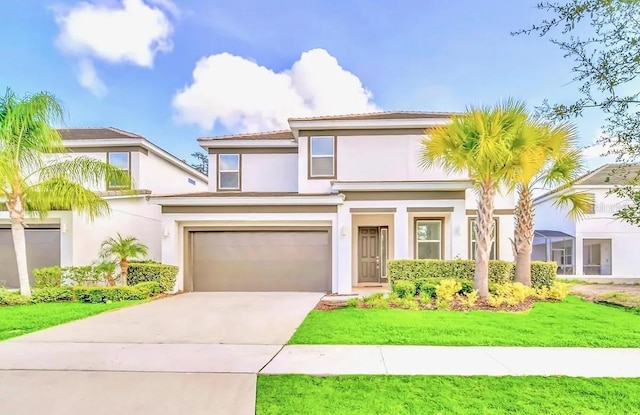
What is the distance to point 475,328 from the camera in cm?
704

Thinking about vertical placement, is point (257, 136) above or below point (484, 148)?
above

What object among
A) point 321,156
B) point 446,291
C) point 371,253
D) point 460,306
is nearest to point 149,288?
point 321,156

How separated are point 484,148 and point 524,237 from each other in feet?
11.8

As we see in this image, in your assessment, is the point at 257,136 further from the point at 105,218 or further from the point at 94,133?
the point at 94,133

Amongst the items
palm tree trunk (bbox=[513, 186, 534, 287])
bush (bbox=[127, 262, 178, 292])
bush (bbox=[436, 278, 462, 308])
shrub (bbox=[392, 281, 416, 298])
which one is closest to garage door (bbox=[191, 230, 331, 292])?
bush (bbox=[127, 262, 178, 292])

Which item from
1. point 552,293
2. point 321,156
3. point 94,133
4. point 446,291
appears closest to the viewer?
point 446,291

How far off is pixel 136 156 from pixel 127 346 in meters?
11.8

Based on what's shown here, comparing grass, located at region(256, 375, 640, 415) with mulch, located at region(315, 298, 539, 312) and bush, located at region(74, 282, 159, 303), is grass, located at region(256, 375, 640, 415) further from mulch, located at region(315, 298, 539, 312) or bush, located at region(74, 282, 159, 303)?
bush, located at region(74, 282, 159, 303)

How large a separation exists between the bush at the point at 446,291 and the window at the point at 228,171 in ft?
30.3

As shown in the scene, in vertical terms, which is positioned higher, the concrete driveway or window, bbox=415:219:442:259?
window, bbox=415:219:442:259

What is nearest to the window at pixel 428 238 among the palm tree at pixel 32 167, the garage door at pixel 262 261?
the garage door at pixel 262 261

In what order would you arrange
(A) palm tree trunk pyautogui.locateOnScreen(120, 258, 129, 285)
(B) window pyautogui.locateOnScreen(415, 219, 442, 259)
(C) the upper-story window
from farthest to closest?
(C) the upper-story window → (B) window pyautogui.locateOnScreen(415, 219, 442, 259) → (A) palm tree trunk pyautogui.locateOnScreen(120, 258, 129, 285)

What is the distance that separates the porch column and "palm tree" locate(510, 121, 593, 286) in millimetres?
3148

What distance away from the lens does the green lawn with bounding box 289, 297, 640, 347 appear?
629 centimetres
